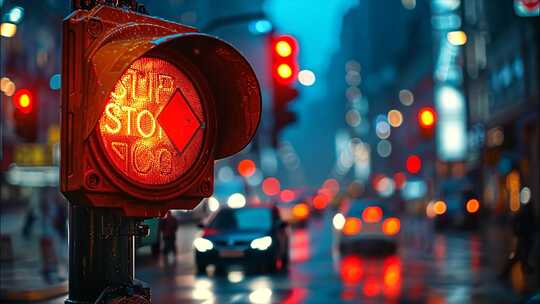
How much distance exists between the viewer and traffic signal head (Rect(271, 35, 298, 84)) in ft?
50.0

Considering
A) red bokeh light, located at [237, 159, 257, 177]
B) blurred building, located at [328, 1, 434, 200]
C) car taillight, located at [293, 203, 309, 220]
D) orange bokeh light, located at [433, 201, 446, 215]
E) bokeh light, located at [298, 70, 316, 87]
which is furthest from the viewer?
blurred building, located at [328, 1, 434, 200]

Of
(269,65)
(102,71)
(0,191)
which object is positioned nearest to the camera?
(102,71)

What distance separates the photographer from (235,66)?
3.17 metres

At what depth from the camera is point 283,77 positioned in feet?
50.0

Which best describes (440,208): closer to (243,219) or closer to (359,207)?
(359,207)

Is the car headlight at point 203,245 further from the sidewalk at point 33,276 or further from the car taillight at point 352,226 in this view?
the car taillight at point 352,226

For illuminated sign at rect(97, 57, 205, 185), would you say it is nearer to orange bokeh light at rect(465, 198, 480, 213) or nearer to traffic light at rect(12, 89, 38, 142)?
traffic light at rect(12, 89, 38, 142)

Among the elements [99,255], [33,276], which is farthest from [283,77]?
[99,255]

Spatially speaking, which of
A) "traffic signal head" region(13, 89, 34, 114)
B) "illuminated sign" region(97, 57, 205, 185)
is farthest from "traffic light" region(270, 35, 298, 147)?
"illuminated sign" region(97, 57, 205, 185)

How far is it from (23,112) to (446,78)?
5899 centimetres

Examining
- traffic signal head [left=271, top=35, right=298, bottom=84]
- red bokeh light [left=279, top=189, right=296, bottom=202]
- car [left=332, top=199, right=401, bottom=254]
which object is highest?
traffic signal head [left=271, top=35, right=298, bottom=84]

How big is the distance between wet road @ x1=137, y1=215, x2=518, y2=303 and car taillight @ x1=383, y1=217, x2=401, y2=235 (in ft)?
3.75

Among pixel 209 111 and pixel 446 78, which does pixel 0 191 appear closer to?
pixel 446 78

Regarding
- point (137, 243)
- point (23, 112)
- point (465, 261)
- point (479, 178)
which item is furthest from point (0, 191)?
point (137, 243)
